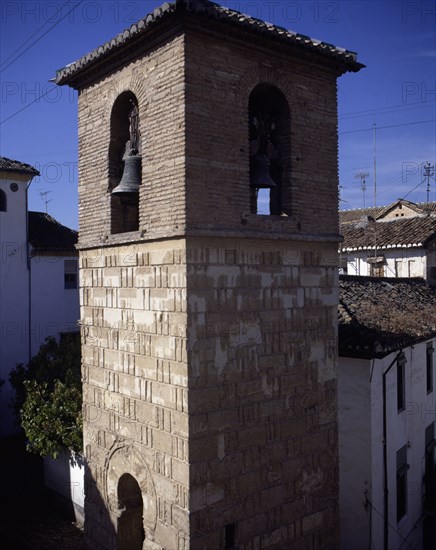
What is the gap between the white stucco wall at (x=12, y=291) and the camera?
1639 centimetres

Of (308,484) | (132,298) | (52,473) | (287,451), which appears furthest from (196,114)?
(52,473)

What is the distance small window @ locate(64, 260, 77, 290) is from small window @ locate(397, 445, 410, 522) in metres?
11.7

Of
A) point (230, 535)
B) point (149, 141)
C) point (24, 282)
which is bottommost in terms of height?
point (230, 535)

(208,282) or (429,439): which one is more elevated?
(208,282)

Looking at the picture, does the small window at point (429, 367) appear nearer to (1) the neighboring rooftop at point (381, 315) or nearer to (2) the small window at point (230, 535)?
(1) the neighboring rooftop at point (381, 315)

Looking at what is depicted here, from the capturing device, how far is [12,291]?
54.1 ft

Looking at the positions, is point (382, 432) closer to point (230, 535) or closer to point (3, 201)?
→ point (230, 535)

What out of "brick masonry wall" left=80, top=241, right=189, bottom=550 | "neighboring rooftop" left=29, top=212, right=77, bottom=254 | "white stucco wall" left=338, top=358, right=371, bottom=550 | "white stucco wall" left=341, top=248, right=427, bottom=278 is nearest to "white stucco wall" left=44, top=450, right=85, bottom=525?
"brick masonry wall" left=80, top=241, right=189, bottom=550

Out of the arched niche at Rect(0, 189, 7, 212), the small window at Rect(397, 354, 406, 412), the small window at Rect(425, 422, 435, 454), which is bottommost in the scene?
the small window at Rect(425, 422, 435, 454)

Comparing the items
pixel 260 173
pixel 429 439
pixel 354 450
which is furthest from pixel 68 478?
pixel 260 173

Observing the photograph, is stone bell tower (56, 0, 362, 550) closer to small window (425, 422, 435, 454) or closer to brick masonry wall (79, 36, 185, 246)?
brick masonry wall (79, 36, 185, 246)

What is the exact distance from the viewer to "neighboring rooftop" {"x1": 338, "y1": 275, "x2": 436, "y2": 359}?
919 centimetres

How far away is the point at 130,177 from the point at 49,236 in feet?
37.3

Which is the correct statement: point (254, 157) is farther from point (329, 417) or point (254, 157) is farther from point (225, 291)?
point (329, 417)
